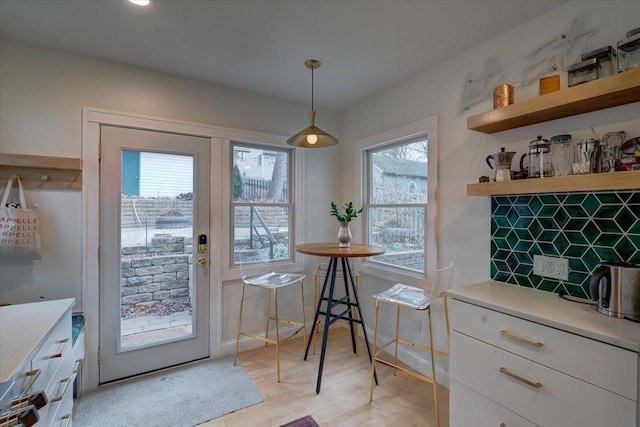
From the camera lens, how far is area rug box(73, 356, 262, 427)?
1.86 metres

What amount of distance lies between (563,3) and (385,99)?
4.60 ft

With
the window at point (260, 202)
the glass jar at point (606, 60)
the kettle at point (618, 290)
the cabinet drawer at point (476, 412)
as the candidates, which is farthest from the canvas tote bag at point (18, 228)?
the glass jar at point (606, 60)

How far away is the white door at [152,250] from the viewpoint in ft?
7.34

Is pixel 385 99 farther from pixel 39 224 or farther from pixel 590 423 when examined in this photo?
pixel 39 224

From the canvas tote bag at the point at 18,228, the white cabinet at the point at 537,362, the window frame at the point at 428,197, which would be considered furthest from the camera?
the window frame at the point at 428,197

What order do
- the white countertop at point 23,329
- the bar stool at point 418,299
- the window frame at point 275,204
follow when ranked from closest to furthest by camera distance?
the white countertop at point 23,329 < the bar stool at point 418,299 < the window frame at point 275,204

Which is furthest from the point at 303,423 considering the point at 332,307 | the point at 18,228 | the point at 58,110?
the point at 58,110

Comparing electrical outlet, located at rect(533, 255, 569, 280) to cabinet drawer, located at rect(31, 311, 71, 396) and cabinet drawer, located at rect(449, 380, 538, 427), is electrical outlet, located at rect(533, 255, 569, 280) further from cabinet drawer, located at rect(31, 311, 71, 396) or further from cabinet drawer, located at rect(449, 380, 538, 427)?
cabinet drawer, located at rect(31, 311, 71, 396)

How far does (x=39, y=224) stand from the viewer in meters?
1.96

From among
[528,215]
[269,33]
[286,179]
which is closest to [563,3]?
[528,215]

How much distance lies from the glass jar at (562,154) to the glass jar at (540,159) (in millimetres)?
21

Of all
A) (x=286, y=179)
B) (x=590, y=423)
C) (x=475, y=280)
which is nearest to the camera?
(x=590, y=423)

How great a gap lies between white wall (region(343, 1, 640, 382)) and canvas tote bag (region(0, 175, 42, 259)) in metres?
2.76

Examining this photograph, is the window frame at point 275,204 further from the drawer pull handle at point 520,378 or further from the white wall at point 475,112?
the drawer pull handle at point 520,378
